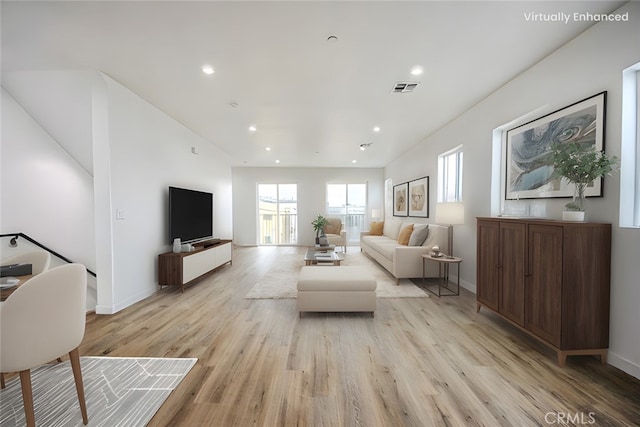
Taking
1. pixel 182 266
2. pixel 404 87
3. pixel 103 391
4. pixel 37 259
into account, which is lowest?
pixel 103 391

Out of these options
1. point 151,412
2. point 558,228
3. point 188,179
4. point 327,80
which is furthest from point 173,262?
point 558,228

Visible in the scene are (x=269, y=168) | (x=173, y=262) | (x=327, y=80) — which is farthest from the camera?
(x=269, y=168)

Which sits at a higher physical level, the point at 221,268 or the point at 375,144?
the point at 375,144

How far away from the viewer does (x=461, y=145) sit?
12.9ft

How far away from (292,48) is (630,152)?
278 centimetres

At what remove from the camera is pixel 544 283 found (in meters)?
2.04

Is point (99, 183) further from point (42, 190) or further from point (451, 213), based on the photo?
point (451, 213)

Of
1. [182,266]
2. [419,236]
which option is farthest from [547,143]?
[182,266]

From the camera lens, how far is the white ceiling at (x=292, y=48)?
1852 millimetres

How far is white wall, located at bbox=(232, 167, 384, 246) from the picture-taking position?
8.31 meters

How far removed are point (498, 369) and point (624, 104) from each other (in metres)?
2.19

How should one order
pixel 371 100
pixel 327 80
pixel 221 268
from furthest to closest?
pixel 221 268 < pixel 371 100 < pixel 327 80

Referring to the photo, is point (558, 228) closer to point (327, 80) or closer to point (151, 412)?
point (327, 80)

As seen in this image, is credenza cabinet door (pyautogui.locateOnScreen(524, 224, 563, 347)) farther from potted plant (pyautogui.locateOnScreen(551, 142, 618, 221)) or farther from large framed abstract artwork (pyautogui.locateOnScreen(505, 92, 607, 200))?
large framed abstract artwork (pyautogui.locateOnScreen(505, 92, 607, 200))
